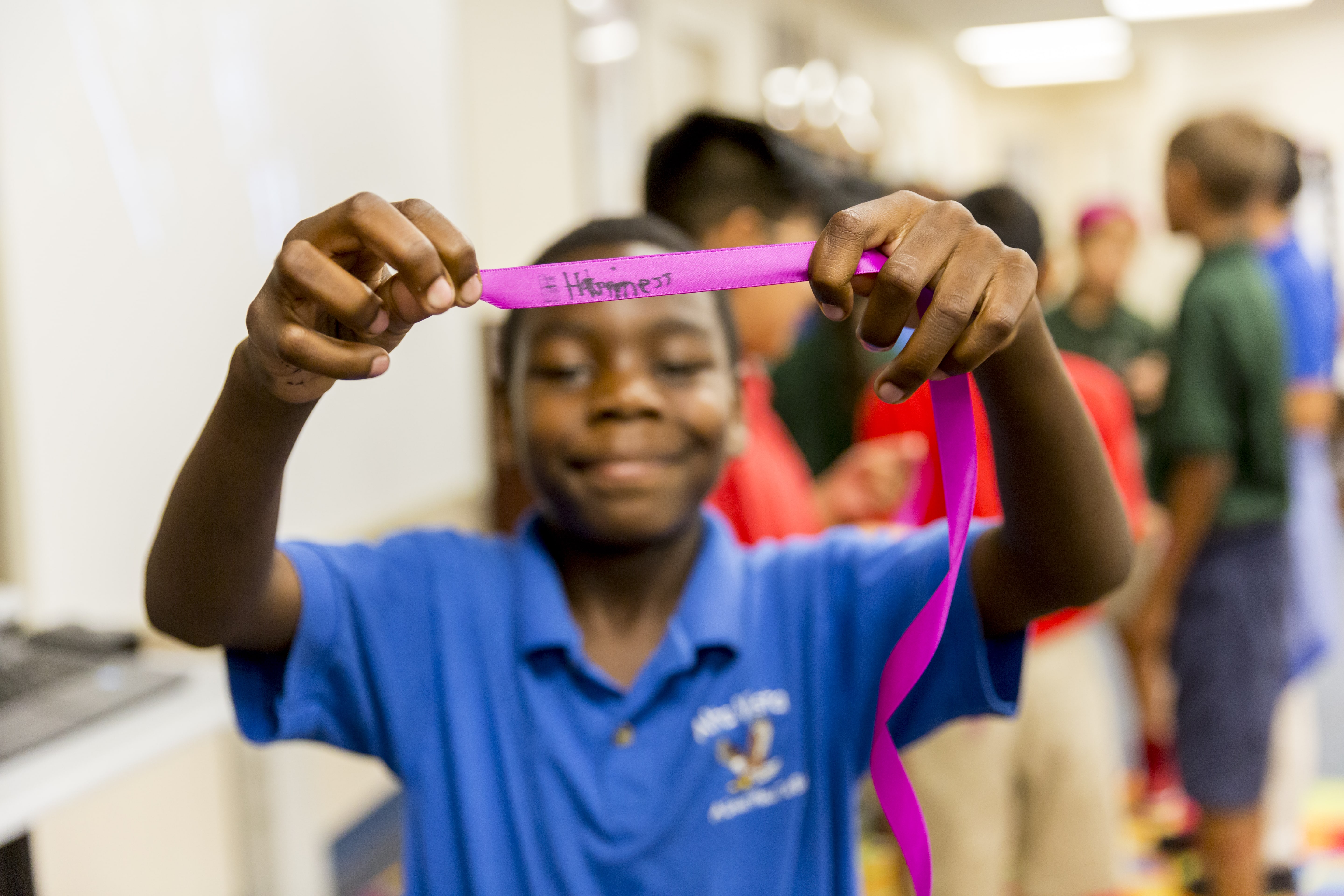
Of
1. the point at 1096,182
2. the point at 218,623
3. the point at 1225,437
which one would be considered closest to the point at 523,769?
the point at 218,623

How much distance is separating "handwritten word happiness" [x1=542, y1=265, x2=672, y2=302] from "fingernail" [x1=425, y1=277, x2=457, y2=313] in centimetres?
5

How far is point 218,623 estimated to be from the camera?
607 mm

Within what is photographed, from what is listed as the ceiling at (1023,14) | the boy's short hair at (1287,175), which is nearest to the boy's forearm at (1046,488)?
the boy's short hair at (1287,175)

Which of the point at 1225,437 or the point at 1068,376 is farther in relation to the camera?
the point at 1225,437

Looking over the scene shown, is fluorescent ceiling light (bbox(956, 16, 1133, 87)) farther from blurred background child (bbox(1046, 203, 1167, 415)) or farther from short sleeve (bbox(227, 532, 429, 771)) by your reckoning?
short sleeve (bbox(227, 532, 429, 771))

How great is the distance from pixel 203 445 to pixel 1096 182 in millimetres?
10217

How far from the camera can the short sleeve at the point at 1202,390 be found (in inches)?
71.0

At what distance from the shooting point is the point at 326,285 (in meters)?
0.47

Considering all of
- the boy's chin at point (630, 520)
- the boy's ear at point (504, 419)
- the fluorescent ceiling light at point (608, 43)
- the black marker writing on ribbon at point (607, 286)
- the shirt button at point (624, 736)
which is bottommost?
the shirt button at point (624, 736)

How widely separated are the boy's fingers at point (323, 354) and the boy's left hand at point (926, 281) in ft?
0.72

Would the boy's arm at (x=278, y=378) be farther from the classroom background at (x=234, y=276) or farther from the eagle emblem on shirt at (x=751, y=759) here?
the classroom background at (x=234, y=276)

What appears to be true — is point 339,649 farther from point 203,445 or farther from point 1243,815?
point 1243,815

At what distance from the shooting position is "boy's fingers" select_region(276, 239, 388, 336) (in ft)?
1.54

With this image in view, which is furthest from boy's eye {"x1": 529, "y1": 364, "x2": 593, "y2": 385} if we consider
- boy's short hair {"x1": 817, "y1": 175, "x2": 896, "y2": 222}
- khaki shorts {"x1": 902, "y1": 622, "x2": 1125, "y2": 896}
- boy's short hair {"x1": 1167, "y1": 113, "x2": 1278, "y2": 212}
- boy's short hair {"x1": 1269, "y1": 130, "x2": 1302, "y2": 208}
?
boy's short hair {"x1": 1269, "y1": 130, "x2": 1302, "y2": 208}
